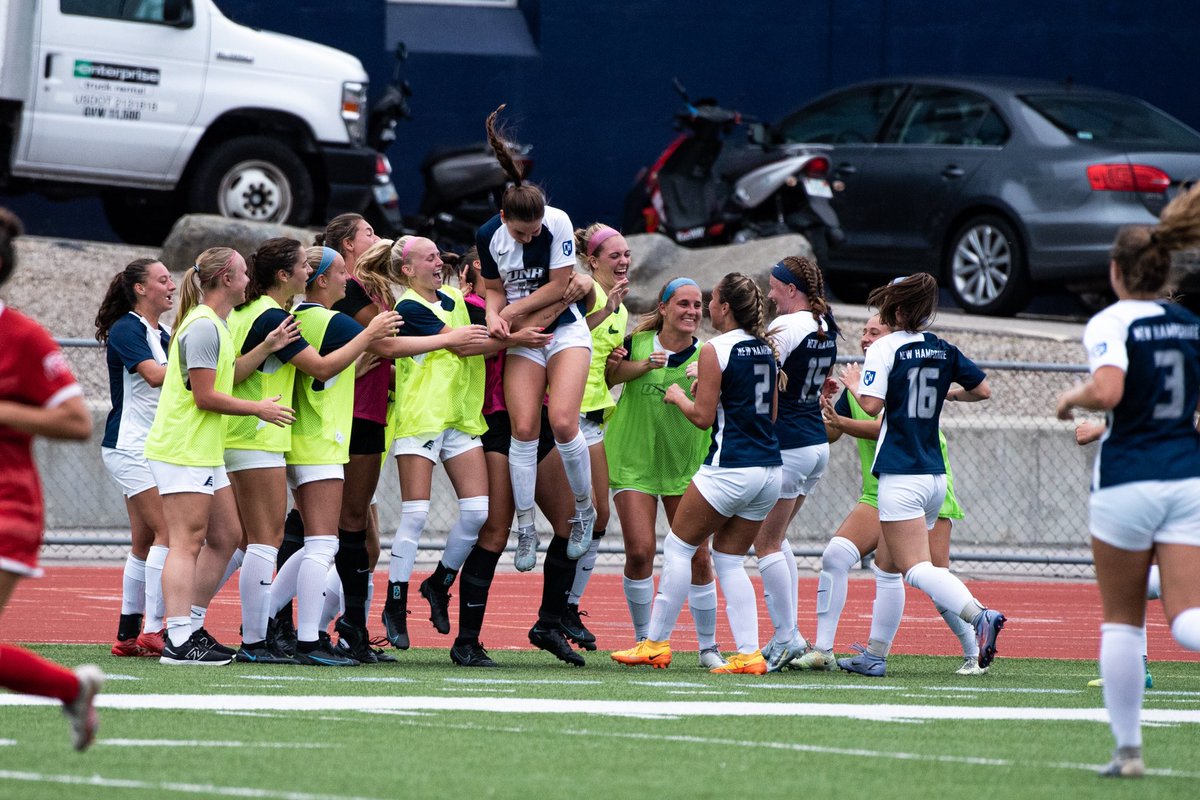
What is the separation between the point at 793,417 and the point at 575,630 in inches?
61.3

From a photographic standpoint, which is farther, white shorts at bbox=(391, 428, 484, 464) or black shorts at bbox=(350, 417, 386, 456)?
white shorts at bbox=(391, 428, 484, 464)

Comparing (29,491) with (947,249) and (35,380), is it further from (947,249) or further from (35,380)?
(947,249)

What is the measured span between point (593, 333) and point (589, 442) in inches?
21.5

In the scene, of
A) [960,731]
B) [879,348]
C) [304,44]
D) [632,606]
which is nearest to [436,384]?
[632,606]

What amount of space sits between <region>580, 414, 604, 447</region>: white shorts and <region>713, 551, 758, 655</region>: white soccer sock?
1084 millimetres

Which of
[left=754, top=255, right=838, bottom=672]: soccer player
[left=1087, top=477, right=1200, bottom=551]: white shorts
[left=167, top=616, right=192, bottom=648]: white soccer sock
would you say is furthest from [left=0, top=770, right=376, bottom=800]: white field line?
[left=754, top=255, right=838, bottom=672]: soccer player

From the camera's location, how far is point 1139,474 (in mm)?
5500

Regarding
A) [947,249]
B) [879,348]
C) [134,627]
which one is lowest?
[134,627]

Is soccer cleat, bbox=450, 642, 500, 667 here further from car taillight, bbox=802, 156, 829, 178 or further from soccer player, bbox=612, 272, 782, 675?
car taillight, bbox=802, 156, 829, 178

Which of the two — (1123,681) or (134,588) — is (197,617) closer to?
(134,588)

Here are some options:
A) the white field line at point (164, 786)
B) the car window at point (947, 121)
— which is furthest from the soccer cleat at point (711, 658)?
the car window at point (947, 121)

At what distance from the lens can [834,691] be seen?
7.92 meters

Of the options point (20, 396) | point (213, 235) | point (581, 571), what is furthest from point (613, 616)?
point (20, 396)

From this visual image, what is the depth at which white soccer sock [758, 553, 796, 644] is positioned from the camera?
8828mm
